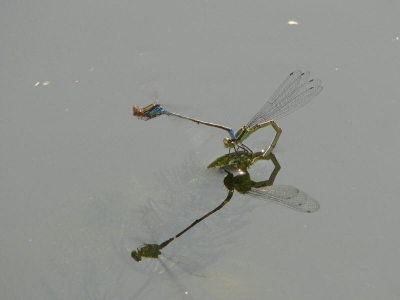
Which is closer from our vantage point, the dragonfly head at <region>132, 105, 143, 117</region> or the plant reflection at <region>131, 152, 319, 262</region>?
the plant reflection at <region>131, 152, 319, 262</region>

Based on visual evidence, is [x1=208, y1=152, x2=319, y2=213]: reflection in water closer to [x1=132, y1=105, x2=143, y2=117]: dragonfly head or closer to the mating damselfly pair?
the mating damselfly pair

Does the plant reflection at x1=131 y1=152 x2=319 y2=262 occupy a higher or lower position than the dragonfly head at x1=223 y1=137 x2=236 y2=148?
lower

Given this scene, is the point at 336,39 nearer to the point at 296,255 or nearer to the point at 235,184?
the point at 235,184

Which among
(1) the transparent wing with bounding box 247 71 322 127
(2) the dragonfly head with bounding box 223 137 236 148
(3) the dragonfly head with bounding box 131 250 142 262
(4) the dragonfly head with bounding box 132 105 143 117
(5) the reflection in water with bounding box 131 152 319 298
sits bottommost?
(3) the dragonfly head with bounding box 131 250 142 262

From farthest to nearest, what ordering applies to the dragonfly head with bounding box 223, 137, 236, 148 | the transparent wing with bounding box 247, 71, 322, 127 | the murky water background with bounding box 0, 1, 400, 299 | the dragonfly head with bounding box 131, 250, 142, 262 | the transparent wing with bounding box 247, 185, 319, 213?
1. the transparent wing with bounding box 247, 71, 322, 127
2. the dragonfly head with bounding box 223, 137, 236, 148
3. the transparent wing with bounding box 247, 185, 319, 213
4. the dragonfly head with bounding box 131, 250, 142, 262
5. the murky water background with bounding box 0, 1, 400, 299

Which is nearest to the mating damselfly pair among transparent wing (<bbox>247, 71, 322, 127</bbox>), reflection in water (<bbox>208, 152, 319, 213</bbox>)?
transparent wing (<bbox>247, 71, 322, 127</bbox>)

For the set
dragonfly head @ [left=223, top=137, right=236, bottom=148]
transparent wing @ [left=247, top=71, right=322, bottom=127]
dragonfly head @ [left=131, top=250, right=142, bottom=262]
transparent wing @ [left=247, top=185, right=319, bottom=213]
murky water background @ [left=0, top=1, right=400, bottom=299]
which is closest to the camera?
murky water background @ [left=0, top=1, right=400, bottom=299]

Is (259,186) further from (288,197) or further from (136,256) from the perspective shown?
(136,256)
